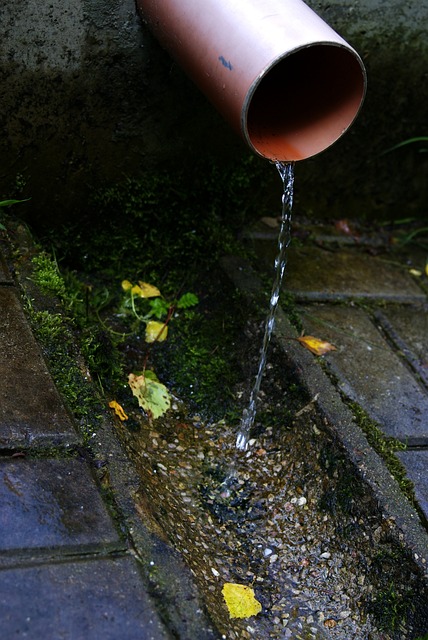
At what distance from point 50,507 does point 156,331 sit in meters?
1.17

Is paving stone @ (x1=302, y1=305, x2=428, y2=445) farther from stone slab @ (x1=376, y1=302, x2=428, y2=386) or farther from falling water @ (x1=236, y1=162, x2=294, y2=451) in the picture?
falling water @ (x1=236, y1=162, x2=294, y2=451)

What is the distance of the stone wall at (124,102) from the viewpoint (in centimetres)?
258

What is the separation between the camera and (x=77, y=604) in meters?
1.58

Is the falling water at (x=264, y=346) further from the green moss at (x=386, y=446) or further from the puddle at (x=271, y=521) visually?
the green moss at (x=386, y=446)

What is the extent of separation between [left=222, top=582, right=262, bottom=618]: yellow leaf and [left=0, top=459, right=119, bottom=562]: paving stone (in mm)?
419

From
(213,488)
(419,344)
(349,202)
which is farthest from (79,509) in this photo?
(349,202)

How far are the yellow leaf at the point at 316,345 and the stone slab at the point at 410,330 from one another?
332mm

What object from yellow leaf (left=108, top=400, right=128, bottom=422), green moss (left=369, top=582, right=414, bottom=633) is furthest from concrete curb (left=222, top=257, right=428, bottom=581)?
yellow leaf (left=108, top=400, right=128, bottom=422)

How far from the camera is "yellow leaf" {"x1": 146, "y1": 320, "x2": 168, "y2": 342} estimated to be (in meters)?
2.85

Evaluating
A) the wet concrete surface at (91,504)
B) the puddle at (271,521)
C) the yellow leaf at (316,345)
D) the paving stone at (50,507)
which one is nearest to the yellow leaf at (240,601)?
the puddle at (271,521)

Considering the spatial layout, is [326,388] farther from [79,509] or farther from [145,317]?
[79,509]

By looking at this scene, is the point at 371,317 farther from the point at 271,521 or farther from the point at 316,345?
the point at 271,521

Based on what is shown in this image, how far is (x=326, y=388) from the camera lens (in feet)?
8.13

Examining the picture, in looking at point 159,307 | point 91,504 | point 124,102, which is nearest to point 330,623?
point 91,504
